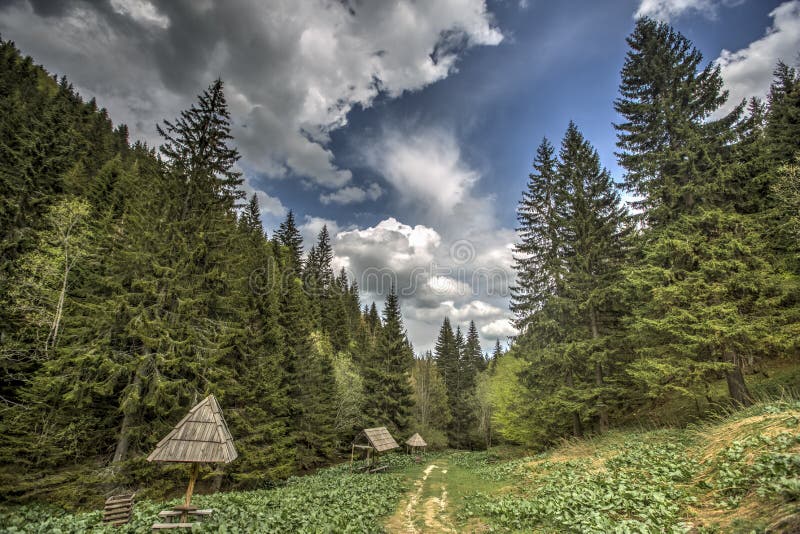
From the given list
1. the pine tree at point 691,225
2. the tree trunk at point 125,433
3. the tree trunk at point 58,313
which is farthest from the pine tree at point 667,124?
the tree trunk at point 58,313

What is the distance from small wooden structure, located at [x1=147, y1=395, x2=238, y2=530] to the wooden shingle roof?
46.8 feet

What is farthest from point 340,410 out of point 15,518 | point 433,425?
point 15,518

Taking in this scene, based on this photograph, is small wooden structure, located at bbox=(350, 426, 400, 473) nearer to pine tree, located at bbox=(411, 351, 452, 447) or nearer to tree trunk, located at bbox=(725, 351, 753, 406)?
tree trunk, located at bbox=(725, 351, 753, 406)

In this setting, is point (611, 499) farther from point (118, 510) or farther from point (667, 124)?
point (667, 124)

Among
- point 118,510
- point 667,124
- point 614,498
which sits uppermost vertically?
point 667,124

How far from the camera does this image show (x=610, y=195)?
19438 mm

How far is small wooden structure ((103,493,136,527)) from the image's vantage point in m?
7.63

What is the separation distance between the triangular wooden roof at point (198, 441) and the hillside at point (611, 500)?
5.24ft

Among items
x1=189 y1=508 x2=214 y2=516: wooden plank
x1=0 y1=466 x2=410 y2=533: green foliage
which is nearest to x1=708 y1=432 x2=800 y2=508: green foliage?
x1=0 y1=466 x2=410 y2=533: green foliage

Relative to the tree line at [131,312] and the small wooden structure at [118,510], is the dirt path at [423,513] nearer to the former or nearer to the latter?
the small wooden structure at [118,510]

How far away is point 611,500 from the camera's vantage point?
24.6 ft

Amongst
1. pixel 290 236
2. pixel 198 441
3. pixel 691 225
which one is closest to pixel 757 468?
pixel 691 225

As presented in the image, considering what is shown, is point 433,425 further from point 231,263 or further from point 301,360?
point 231,263

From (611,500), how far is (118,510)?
12.1 meters
